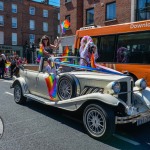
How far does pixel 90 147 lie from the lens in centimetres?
411

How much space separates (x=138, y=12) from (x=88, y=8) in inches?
231

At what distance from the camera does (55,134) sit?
4.69m

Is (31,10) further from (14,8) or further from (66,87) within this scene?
(66,87)

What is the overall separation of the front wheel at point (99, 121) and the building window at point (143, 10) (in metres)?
13.2

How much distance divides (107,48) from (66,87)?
4.73 meters

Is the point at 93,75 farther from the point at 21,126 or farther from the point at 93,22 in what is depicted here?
the point at 93,22

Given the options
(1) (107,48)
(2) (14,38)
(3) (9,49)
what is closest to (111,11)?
(1) (107,48)

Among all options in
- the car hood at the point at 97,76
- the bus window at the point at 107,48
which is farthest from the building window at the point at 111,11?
the car hood at the point at 97,76

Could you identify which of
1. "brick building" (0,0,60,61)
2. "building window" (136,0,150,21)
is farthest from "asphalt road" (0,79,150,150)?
"brick building" (0,0,60,61)

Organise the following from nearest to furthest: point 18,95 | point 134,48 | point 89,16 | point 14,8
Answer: point 18,95, point 134,48, point 89,16, point 14,8

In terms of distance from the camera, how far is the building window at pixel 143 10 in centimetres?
1603

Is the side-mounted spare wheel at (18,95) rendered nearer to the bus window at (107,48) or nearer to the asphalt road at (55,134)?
the asphalt road at (55,134)

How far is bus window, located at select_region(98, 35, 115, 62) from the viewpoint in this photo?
30.6 ft

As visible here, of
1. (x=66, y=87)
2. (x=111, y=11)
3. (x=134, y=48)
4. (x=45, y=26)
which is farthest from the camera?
(x=45, y=26)
